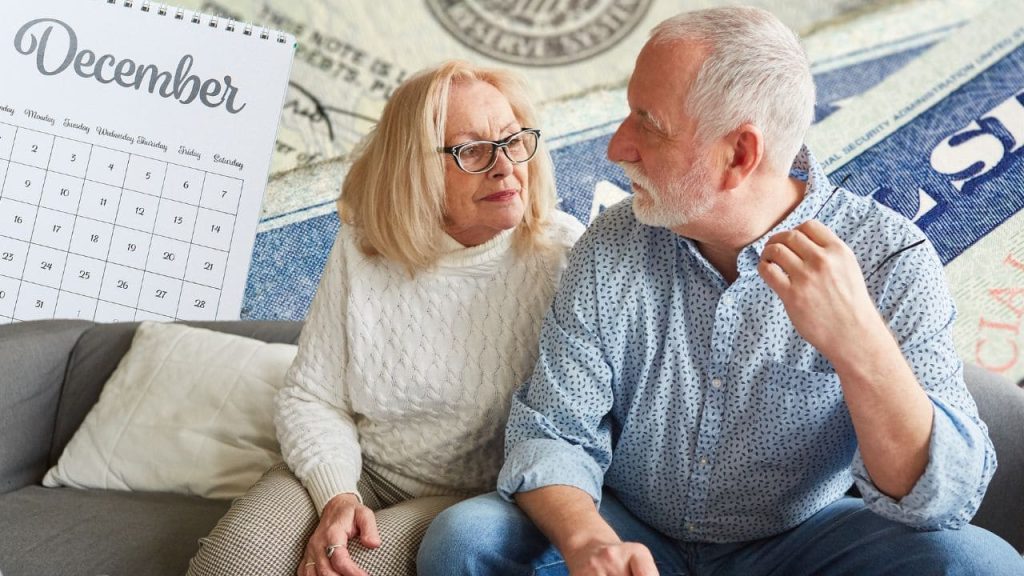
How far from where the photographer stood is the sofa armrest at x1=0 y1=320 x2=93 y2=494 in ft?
5.94

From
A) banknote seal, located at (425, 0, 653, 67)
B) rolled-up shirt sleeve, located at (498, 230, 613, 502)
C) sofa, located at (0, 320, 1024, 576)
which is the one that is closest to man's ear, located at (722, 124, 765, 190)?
rolled-up shirt sleeve, located at (498, 230, 613, 502)

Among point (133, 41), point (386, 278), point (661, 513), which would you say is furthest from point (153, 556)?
A: point (133, 41)

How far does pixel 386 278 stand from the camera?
149cm

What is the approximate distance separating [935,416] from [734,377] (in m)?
0.24

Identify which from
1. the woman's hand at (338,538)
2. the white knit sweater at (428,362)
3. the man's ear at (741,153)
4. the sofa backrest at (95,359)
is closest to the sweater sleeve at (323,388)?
the white knit sweater at (428,362)

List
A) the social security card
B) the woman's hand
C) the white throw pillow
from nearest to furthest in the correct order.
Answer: the woman's hand → the white throw pillow → the social security card

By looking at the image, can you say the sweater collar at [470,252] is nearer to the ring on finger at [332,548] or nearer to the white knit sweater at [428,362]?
the white knit sweater at [428,362]

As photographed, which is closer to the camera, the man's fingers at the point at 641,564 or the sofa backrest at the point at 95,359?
the man's fingers at the point at 641,564

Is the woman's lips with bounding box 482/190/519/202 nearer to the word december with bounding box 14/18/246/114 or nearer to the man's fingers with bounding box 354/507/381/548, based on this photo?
the man's fingers with bounding box 354/507/381/548

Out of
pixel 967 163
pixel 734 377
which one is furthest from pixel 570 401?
pixel 967 163

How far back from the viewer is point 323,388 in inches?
59.7

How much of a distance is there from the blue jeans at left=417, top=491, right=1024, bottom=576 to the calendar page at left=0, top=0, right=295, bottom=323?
103 cm

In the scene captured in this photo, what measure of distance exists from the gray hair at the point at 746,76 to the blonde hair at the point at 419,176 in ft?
1.04

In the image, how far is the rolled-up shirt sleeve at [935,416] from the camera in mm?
1090
